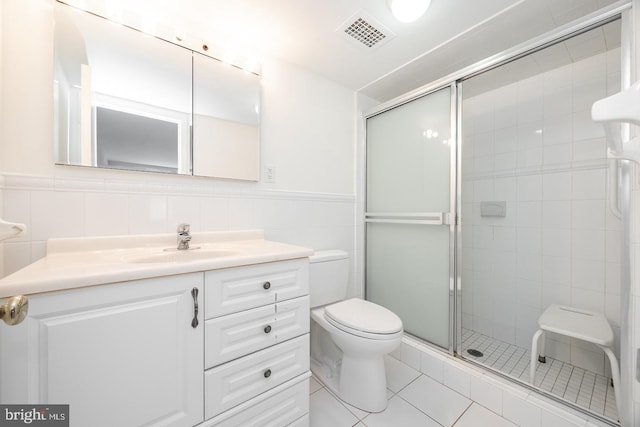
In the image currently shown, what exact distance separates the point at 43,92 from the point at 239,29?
0.94 m

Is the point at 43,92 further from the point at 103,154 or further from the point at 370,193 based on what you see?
the point at 370,193

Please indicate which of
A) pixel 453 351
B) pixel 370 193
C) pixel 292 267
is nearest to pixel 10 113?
pixel 292 267

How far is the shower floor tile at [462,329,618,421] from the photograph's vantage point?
A: 4.35ft

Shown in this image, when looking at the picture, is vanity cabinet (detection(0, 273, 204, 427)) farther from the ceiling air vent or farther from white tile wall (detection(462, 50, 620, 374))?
white tile wall (detection(462, 50, 620, 374))

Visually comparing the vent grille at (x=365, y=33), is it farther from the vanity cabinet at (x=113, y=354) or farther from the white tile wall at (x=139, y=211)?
the vanity cabinet at (x=113, y=354)

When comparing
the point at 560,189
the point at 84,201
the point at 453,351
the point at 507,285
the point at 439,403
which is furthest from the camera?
the point at 507,285

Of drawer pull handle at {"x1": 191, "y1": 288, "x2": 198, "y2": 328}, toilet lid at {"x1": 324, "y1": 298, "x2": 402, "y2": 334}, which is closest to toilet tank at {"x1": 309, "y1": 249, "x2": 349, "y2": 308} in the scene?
toilet lid at {"x1": 324, "y1": 298, "x2": 402, "y2": 334}

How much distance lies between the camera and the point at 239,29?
139 centimetres

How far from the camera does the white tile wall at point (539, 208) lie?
160 centimetres

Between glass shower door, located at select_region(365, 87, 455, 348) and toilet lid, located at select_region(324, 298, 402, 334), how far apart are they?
1.56 ft

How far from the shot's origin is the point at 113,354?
0.71 meters

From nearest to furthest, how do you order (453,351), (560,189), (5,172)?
1. (5,172)
2. (453,351)
3. (560,189)

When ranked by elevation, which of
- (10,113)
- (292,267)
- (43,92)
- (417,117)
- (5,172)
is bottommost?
(292,267)

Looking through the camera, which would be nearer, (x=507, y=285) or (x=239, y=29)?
(x=239, y=29)
